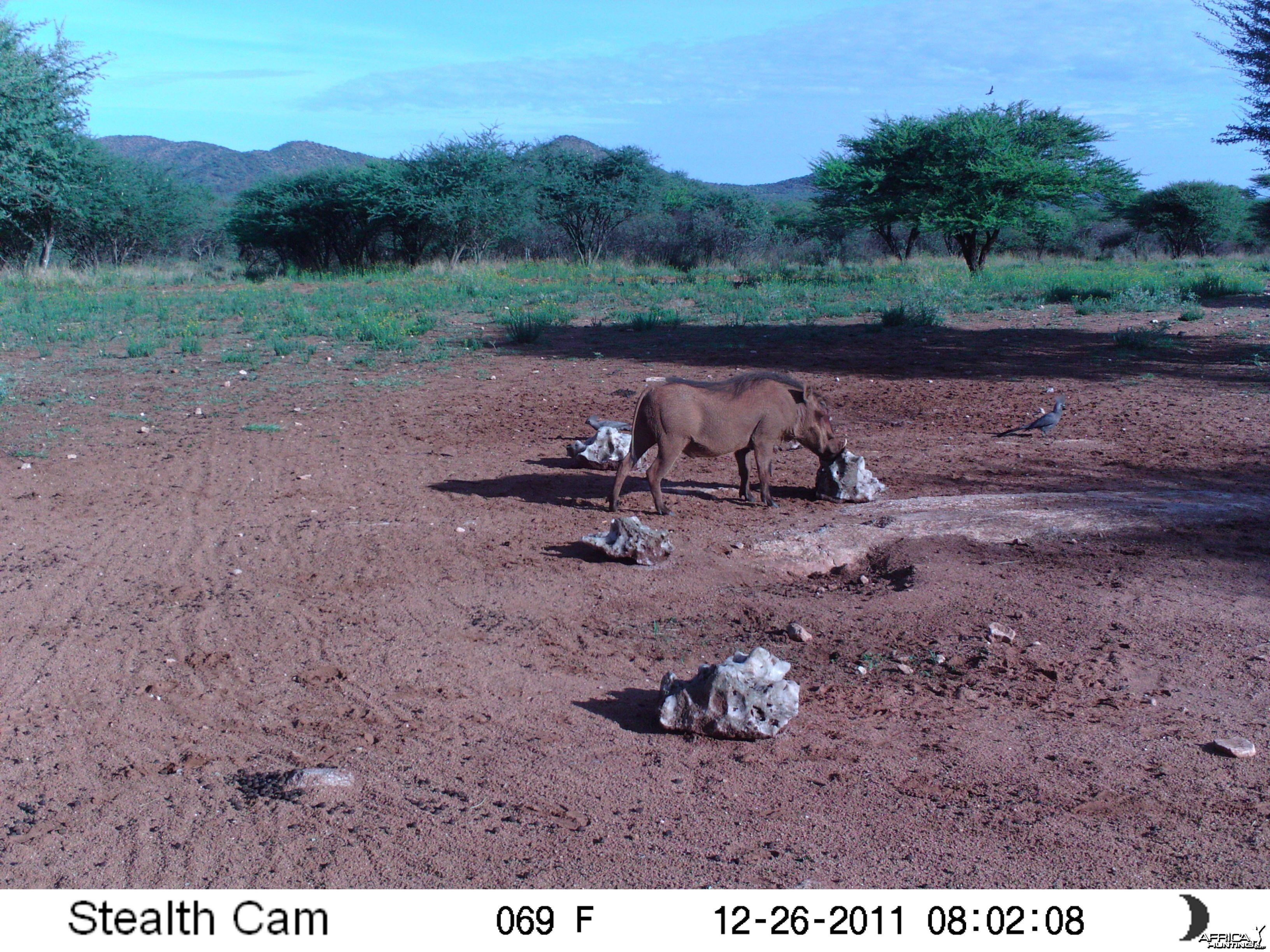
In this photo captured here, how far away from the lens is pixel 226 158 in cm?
10488

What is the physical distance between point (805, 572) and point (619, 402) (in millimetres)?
5418

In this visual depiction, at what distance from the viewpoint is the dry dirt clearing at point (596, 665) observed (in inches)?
123

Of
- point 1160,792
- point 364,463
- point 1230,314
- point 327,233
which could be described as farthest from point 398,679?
point 327,233

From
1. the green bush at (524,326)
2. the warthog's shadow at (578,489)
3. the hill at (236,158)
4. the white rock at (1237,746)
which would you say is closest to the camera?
the white rock at (1237,746)

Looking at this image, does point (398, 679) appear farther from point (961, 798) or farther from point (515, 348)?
point (515, 348)

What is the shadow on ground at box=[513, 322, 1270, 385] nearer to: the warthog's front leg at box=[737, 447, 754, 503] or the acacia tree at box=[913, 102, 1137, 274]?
the warthog's front leg at box=[737, 447, 754, 503]

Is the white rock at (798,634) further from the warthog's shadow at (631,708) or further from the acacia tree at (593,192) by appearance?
the acacia tree at (593,192)

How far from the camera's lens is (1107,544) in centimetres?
610

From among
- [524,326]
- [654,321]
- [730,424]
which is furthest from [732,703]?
[654,321]

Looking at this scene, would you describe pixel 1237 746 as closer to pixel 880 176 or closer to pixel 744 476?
pixel 744 476

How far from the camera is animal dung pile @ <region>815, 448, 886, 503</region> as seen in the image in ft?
24.1

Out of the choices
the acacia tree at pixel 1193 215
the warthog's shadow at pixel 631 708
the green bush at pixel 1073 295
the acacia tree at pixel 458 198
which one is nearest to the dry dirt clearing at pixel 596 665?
the warthog's shadow at pixel 631 708

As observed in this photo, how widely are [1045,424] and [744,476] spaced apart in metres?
3.55

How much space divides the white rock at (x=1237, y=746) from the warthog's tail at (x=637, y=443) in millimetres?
4083
